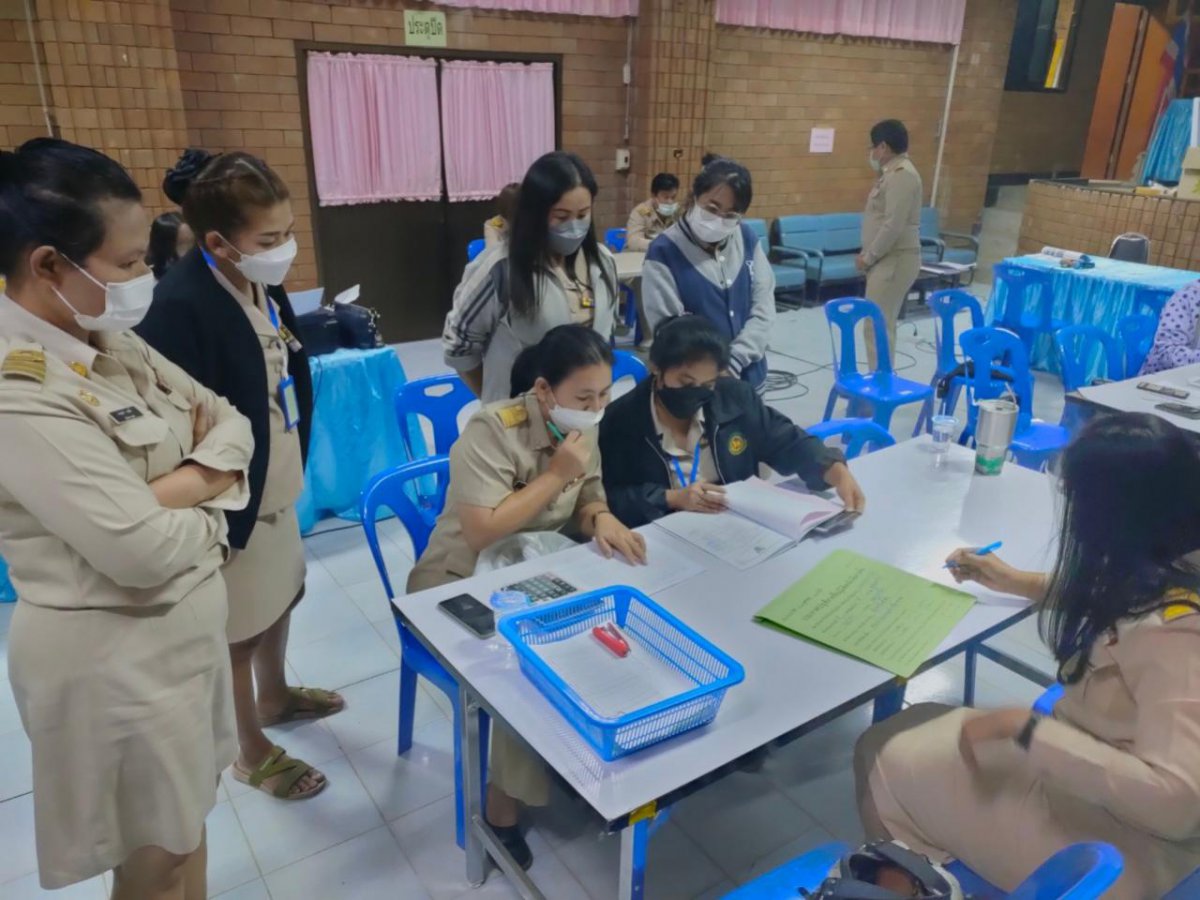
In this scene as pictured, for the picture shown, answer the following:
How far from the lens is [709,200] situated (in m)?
2.76

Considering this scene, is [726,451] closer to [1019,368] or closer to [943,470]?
[943,470]

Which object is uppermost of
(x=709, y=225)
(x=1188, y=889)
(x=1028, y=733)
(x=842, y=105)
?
(x=842, y=105)

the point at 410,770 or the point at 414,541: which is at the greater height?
the point at 414,541

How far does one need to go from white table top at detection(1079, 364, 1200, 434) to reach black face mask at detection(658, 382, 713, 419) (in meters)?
1.56

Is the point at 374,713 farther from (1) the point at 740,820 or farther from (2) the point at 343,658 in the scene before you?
(1) the point at 740,820

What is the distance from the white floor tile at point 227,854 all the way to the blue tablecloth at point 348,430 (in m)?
1.48

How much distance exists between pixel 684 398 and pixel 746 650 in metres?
0.80

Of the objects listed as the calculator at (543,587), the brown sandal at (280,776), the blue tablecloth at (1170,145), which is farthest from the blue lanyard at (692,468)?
the blue tablecloth at (1170,145)

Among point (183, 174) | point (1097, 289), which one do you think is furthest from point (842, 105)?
point (183, 174)

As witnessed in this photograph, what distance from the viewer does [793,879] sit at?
1.28 meters

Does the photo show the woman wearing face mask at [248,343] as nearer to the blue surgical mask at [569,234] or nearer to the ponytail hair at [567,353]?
the ponytail hair at [567,353]

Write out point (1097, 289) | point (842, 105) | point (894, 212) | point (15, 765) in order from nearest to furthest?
point (15, 765)
point (894, 212)
point (1097, 289)
point (842, 105)

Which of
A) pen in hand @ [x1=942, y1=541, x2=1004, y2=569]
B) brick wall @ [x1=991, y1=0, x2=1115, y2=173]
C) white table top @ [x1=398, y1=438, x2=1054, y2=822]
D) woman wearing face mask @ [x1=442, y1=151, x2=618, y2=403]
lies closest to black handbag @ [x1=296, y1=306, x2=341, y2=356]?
woman wearing face mask @ [x1=442, y1=151, x2=618, y2=403]

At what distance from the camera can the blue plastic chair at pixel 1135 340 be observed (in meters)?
3.93
